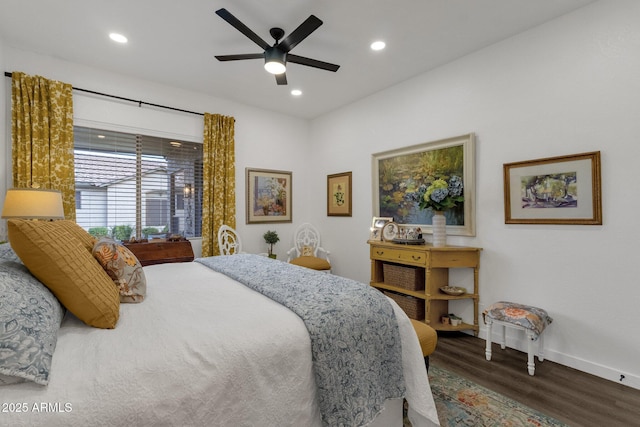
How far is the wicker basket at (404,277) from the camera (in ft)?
10.1

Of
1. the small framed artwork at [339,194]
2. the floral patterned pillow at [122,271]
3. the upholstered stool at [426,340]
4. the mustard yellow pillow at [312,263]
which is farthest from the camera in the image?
the small framed artwork at [339,194]

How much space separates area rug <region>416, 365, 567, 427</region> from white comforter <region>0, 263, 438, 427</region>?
0.45 m

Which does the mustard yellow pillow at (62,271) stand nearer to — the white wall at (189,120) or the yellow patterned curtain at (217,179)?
the white wall at (189,120)

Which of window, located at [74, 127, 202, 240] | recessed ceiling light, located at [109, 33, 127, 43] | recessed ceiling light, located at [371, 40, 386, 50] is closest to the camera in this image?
recessed ceiling light, located at [109, 33, 127, 43]

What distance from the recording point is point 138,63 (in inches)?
125

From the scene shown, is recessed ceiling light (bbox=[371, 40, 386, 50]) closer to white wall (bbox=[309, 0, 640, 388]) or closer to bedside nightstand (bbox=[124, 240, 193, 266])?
white wall (bbox=[309, 0, 640, 388])

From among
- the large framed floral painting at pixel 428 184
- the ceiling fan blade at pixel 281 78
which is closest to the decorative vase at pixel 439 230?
the large framed floral painting at pixel 428 184

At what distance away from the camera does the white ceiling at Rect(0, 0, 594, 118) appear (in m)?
2.31

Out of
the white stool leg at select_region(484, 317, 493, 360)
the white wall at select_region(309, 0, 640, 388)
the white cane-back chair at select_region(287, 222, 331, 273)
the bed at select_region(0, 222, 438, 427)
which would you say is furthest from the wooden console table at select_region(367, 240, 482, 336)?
the white cane-back chair at select_region(287, 222, 331, 273)

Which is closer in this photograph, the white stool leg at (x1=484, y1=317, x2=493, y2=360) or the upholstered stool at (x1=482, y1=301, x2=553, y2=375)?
the upholstered stool at (x1=482, y1=301, x2=553, y2=375)

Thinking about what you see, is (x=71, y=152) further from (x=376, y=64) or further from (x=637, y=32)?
(x=637, y=32)

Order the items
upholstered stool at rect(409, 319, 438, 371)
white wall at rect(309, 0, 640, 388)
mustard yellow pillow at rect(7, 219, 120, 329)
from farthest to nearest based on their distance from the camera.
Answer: white wall at rect(309, 0, 640, 388) < upholstered stool at rect(409, 319, 438, 371) < mustard yellow pillow at rect(7, 219, 120, 329)

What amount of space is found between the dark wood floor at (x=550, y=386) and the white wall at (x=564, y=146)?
0.19 meters

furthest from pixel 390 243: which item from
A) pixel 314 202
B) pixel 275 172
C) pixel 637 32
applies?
pixel 637 32
